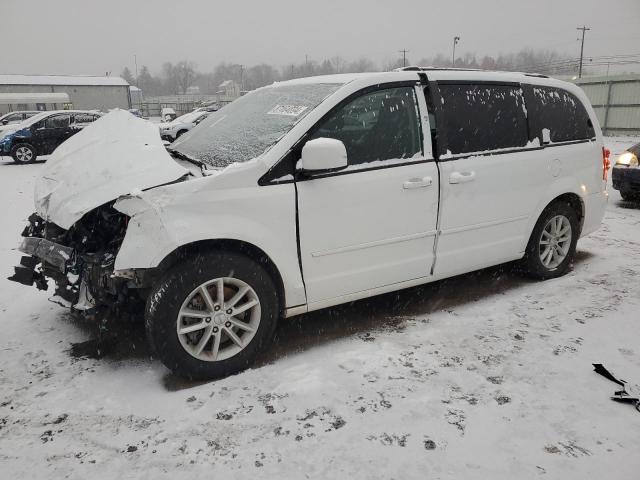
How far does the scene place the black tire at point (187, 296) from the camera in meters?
2.78

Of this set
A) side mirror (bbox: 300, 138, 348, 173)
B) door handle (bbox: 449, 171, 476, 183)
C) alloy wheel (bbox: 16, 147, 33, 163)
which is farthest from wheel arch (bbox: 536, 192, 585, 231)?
alloy wheel (bbox: 16, 147, 33, 163)

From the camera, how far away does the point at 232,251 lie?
2945mm

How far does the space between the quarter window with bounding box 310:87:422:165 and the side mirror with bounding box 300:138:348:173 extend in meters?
0.21

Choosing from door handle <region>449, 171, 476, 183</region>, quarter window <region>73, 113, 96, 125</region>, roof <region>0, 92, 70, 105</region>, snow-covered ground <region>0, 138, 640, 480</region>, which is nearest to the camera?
snow-covered ground <region>0, 138, 640, 480</region>

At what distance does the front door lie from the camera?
314cm

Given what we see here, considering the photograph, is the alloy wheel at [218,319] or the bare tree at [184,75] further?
the bare tree at [184,75]

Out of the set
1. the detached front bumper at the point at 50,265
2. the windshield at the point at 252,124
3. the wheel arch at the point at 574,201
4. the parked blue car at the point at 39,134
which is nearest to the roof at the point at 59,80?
the parked blue car at the point at 39,134

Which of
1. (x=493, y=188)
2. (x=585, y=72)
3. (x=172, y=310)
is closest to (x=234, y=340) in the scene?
(x=172, y=310)

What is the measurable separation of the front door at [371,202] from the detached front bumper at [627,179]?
18.7ft

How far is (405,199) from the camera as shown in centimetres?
342

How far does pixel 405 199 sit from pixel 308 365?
1.33 meters

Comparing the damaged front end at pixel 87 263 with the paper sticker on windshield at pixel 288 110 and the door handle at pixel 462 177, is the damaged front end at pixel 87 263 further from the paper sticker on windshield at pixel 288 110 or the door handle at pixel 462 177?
the door handle at pixel 462 177

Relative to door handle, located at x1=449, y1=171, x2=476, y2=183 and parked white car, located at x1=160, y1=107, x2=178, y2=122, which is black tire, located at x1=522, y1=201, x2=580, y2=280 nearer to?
door handle, located at x1=449, y1=171, x2=476, y2=183

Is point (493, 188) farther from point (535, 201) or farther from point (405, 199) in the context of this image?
point (405, 199)
